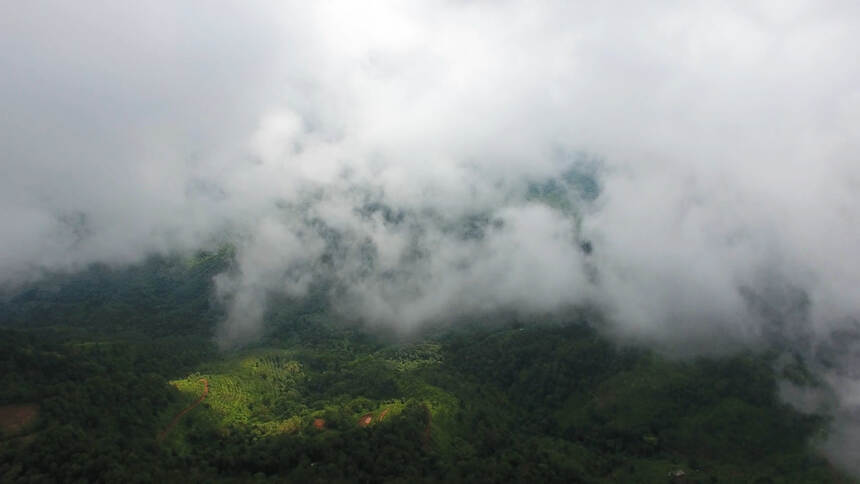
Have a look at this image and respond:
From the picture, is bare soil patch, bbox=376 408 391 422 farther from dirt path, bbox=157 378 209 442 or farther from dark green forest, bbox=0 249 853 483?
dirt path, bbox=157 378 209 442

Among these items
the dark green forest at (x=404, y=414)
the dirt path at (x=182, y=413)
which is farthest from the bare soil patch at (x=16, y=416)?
the dirt path at (x=182, y=413)

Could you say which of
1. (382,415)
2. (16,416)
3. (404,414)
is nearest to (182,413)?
(16,416)

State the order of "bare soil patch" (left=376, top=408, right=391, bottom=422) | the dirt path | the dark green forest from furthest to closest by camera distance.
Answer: "bare soil patch" (left=376, top=408, right=391, bottom=422), the dirt path, the dark green forest

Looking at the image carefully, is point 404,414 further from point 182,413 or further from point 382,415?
point 182,413

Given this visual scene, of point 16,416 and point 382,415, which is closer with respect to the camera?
point 16,416

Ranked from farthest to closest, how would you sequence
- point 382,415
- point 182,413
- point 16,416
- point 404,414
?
1. point 382,415
2. point 182,413
3. point 404,414
4. point 16,416

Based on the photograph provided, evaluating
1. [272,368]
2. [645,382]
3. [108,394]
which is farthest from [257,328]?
[645,382]

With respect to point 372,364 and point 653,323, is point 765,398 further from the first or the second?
point 372,364

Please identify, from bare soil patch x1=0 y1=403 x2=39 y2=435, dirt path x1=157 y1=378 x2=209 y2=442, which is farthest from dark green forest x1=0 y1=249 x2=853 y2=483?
dirt path x1=157 y1=378 x2=209 y2=442
